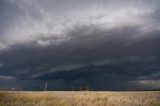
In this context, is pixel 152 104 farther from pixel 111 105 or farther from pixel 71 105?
pixel 71 105

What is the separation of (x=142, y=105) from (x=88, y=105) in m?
6.22

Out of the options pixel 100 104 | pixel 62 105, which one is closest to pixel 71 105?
pixel 62 105

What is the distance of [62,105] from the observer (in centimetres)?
3023

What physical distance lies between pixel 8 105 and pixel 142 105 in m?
15.7

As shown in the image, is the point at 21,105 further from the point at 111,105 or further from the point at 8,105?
the point at 111,105

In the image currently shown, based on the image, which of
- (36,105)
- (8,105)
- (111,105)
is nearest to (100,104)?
(111,105)

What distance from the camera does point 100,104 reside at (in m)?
31.5

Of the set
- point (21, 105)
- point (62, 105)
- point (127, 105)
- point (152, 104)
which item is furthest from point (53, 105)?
point (152, 104)

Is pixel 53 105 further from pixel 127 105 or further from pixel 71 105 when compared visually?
pixel 127 105

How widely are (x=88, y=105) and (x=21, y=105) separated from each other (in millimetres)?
7896

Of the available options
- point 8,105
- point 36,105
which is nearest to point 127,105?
point 36,105

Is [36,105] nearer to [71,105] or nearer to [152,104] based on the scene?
[71,105]

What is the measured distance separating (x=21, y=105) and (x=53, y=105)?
3.81 metres

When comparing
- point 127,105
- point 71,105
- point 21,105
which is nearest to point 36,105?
point 21,105
